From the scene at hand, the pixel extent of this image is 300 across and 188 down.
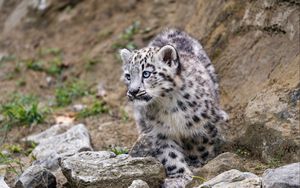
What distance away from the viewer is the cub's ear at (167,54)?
298 inches

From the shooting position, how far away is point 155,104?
7.70 meters

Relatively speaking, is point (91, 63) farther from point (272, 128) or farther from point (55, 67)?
point (272, 128)

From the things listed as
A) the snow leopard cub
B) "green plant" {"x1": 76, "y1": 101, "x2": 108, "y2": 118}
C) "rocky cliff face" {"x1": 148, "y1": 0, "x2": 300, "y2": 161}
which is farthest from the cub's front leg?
"green plant" {"x1": 76, "y1": 101, "x2": 108, "y2": 118}

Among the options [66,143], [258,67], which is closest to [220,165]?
[258,67]

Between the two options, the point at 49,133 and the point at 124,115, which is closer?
the point at 49,133

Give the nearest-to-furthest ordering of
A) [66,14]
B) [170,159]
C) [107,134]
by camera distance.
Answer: [170,159] < [107,134] < [66,14]

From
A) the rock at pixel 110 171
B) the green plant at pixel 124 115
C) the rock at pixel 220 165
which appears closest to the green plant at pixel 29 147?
the green plant at pixel 124 115

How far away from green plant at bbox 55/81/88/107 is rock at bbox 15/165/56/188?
3.63m

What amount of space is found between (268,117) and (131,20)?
5.26 meters

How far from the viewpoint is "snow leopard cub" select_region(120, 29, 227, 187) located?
7.51 meters

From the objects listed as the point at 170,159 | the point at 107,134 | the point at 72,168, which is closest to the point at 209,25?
the point at 107,134

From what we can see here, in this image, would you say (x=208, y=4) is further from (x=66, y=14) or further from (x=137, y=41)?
(x=66, y=14)

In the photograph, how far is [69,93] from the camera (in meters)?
11.2

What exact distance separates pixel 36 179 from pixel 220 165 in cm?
190
